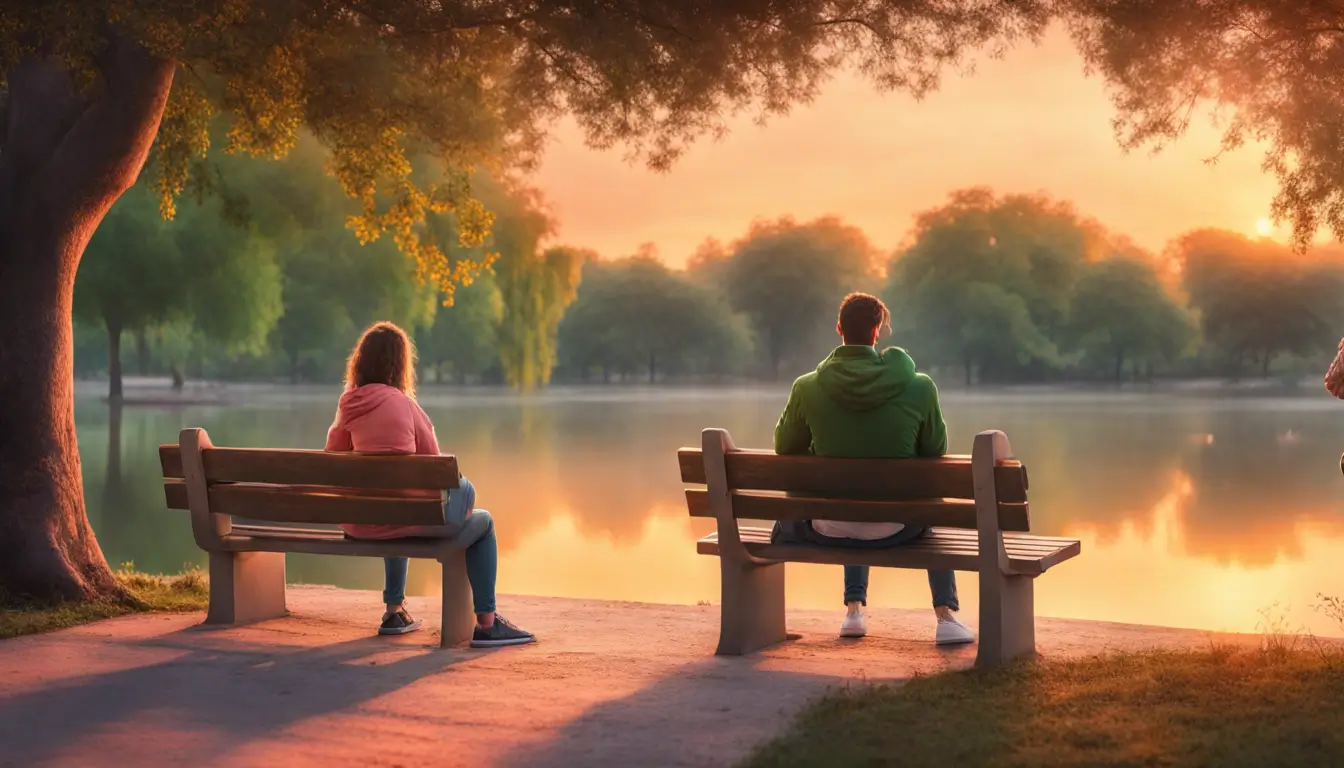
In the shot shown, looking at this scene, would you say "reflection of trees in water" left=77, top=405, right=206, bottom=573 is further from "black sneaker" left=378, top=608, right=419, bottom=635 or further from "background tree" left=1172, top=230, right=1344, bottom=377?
"background tree" left=1172, top=230, right=1344, bottom=377

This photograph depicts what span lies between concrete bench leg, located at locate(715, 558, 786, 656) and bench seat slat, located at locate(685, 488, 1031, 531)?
0.93 ft

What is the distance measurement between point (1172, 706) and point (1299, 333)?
92432 millimetres

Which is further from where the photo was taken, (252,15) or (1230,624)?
(1230,624)

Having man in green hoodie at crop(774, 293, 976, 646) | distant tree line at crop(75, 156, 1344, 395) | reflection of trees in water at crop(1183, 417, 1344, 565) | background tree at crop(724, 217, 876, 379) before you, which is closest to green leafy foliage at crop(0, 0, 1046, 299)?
man in green hoodie at crop(774, 293, 976, 646)

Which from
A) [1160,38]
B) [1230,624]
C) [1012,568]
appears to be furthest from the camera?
[1230,624]

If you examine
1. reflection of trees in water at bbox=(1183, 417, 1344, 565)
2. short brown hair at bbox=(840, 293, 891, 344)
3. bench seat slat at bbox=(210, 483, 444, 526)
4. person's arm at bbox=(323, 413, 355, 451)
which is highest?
short brown hair at bbox=(840, 293, 891, 344)

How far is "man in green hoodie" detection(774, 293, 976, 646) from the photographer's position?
6344 mm

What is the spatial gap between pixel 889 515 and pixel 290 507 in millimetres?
2792

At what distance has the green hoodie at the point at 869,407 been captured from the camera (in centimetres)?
634

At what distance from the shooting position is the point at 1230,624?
12.0m

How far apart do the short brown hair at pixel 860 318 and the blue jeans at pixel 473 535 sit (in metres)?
1.75

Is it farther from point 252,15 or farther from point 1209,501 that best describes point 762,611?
point 1209,501

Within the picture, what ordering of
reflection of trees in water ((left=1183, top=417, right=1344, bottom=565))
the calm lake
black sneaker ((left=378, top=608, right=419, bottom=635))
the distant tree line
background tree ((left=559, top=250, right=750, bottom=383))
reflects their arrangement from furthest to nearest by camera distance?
background tree ((left=559, top=250, right=750, bottom=383)), the distant tree line, reflection of trees in water ((left=1183, top=417, right=1344, bottom=565)), the calm lake, black sneaker ((left=378, top=608, right=419, bottom=635))

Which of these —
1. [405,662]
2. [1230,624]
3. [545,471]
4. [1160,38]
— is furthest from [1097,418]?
[405,662]
